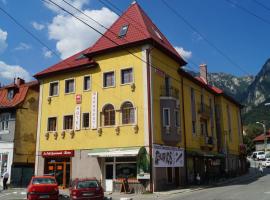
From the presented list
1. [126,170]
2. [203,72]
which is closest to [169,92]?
[126,170]

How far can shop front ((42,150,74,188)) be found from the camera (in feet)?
105

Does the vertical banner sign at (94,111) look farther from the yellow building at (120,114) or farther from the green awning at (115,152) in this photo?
the green awning at (115,152)

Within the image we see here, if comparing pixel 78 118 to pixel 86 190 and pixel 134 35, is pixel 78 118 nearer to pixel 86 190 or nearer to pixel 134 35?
pixel 134 35

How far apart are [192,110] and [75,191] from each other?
1927 cm

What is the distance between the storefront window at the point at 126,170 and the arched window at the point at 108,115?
12.3 feet

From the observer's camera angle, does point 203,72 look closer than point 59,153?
No

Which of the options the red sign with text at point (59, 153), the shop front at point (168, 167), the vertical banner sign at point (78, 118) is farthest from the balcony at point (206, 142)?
the red sign with text at point (59, 153)

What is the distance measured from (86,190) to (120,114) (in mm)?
9859

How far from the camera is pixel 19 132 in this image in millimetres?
36250

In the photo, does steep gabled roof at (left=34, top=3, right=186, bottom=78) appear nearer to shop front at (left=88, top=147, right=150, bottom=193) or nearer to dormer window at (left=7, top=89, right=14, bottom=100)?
dormer window at (left=7, top=89, right=14, bottom=100)

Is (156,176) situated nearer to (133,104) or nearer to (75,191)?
(133,104)

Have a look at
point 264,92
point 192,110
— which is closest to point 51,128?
point 192,110

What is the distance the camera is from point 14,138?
3572cm

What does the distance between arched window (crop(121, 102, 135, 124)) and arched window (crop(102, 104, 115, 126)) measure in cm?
103
